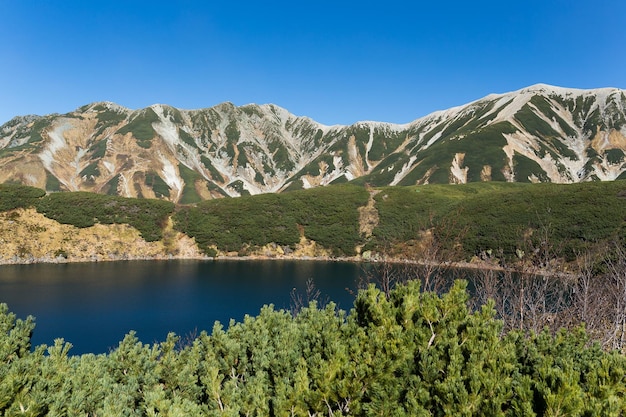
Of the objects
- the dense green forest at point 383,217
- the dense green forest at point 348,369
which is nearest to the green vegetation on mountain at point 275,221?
the dense green forest at point 383,217

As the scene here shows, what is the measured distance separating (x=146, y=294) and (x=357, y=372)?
6373cm

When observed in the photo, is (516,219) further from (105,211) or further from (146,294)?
(105,211)

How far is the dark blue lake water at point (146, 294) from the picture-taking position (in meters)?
47.8

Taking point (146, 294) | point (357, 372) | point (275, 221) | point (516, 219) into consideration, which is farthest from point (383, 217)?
point (357, 372)

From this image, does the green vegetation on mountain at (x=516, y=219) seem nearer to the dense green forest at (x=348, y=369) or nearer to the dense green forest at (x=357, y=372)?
the dense green forest at (x=348, y=369)

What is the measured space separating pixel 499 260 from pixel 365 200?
54089mm

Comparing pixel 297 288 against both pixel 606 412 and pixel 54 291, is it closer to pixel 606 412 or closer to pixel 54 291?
pixel 54 291

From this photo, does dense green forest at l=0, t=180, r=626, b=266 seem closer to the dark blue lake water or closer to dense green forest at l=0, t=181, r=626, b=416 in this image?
the dark blue lake water

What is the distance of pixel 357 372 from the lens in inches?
476

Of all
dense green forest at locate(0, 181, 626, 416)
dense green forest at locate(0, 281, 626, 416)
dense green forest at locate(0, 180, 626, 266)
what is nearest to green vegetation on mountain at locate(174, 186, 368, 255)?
dense green forest at locate(0, 180, 626, 266)

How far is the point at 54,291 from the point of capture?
215ft

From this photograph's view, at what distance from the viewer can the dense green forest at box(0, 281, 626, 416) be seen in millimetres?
9242

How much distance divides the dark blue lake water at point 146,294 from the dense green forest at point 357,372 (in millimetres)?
27960

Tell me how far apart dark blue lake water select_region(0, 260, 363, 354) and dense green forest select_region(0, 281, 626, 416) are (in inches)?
1101
